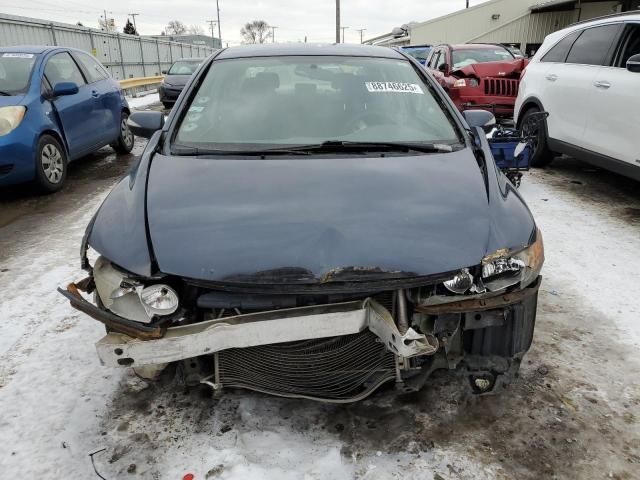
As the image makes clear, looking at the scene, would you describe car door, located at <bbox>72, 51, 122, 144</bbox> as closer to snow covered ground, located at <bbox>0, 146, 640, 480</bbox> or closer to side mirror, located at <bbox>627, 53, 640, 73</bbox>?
snow covered ground, located at <bbox>0, 146, 640, 480</bbox>

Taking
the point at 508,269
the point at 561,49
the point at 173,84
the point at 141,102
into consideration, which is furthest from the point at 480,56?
the point at 141,102

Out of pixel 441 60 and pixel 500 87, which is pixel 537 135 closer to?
pixel 500 87

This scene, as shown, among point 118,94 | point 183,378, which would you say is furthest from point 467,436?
point 118,94

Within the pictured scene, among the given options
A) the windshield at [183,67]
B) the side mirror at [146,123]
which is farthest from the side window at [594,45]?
the windshield at [183,67]

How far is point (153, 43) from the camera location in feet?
85.6

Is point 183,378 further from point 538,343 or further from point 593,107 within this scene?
point 593,107

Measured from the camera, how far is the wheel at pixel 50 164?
5.71 m

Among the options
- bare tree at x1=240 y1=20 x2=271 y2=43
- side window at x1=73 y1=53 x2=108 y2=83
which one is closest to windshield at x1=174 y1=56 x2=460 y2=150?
side window at x1=73 y1=53 x2=108 y2=83

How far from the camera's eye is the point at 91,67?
7488mm

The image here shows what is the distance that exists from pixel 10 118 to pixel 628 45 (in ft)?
21.3

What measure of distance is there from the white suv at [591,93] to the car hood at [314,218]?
11.0ft

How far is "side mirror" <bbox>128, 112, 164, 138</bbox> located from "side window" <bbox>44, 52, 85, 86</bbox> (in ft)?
11.6

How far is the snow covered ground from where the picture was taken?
2.03m

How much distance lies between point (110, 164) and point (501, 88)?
20.7 feet
